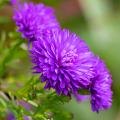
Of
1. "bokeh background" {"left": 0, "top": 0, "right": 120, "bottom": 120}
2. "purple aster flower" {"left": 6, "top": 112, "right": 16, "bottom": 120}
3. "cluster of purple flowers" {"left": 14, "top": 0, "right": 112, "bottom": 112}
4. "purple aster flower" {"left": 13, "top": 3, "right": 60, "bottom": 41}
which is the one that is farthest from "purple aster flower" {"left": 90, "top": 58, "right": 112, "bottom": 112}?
"bokeh background" {"left": 0, "top": 0, "right": 120, "bottom": 120}

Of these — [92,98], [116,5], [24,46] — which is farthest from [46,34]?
[116,5]

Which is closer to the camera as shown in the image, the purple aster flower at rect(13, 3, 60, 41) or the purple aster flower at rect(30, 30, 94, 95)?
the purple aster flower at rect(30, 30, 94, 95)

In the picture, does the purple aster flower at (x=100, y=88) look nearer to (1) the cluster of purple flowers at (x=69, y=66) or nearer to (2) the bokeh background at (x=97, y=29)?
(1) the cluster of purple flowers at (x=69, y=66)

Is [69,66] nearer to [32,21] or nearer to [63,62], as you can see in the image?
[63,62]

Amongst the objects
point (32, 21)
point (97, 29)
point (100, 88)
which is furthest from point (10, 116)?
point (97, 29)

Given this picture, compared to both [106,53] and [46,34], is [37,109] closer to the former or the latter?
[46,34]

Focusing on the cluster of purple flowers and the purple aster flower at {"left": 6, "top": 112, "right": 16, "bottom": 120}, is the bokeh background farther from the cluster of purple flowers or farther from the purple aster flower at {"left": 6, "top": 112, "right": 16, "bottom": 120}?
the cluster of purple flowers

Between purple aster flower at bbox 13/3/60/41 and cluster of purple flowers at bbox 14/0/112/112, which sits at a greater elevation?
purple aster flower at bbox 13/3/60/41
